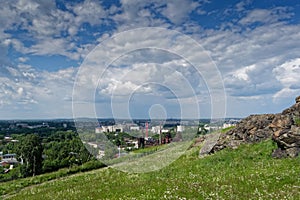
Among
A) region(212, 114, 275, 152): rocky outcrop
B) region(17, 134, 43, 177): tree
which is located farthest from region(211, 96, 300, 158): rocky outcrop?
region(17, 134, 43, 177): tree

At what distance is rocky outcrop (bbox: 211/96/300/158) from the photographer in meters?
18.9

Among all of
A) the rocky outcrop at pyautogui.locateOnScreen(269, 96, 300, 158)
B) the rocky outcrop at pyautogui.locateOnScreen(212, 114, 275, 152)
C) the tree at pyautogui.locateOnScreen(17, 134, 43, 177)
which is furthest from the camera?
the tree at pyautogui.locateOnScreen(17, 134, 43, 177)

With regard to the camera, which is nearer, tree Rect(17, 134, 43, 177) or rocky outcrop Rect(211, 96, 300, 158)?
rocky outcrop Rect(211, 96, 300, 158)

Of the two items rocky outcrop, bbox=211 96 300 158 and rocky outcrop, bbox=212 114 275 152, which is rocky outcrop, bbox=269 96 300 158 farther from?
rocky outcrop, bbox=212 114 275 152

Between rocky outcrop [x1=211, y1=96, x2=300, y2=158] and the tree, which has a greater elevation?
rocky outcrop [x1=211, y1=96, x2=300, y2=158]

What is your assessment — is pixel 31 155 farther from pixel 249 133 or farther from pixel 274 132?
pixel 274 132

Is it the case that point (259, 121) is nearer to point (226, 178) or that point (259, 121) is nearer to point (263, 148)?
point (263, 148)

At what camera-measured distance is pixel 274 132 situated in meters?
21.5

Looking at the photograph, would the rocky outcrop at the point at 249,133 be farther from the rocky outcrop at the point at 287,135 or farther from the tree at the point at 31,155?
the tree at the point at 31,155

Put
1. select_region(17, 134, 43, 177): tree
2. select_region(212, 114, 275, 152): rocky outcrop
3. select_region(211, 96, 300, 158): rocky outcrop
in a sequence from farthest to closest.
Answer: select_region(17, 134, 43, 177): tree → select_region(212, 114, 275, 152): rocky outcrop → select_region(211, 96, 300, 158): rocky outcrop

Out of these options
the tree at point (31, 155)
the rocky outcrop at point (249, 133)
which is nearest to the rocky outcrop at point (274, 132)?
the rocky outcrop at point (249, 133)

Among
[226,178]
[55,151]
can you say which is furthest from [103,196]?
[55,151]

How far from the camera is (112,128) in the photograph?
27.4 meters

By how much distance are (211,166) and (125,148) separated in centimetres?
1764
